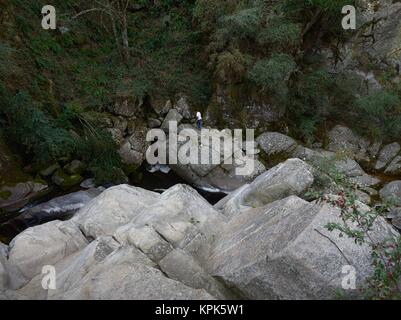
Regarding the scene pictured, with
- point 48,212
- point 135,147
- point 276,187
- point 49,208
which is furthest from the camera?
point 135,147

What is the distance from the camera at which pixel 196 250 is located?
767 cm

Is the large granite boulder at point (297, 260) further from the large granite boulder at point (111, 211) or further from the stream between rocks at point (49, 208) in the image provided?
the stream between rocks at point (49, 208)

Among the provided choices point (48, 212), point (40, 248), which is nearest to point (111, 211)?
point (40, 248)

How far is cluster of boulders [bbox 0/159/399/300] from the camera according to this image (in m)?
5.99

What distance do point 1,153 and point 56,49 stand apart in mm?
5573

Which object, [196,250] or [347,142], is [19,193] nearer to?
[196,250]

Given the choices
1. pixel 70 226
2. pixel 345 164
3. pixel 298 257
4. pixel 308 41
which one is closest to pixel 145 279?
pixel 298 257

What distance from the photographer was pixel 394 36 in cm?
1838

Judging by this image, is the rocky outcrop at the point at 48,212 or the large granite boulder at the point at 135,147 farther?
the large granite boulder at the point at 135,147

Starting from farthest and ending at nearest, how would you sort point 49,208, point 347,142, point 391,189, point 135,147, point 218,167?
point 347,142
point 135,147
point 218,167
point 391,189
point 49,208

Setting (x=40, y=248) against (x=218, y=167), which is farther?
(x=218, y=167)

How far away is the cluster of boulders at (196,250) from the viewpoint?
599 cm

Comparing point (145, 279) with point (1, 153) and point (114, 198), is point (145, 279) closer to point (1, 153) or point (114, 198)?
point (114, 198)

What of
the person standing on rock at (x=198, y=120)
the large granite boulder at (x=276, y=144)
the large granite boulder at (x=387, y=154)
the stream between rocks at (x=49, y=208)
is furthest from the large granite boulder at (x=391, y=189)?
the person standing on rock at (x=198, y=120)
